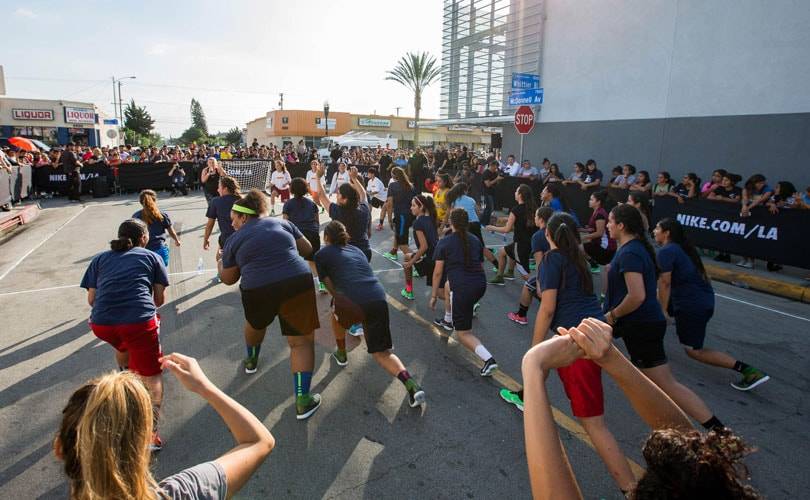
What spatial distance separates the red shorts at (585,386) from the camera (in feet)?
9.91

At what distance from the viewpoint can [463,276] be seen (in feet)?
15.6

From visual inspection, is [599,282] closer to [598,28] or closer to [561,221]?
[561,221]

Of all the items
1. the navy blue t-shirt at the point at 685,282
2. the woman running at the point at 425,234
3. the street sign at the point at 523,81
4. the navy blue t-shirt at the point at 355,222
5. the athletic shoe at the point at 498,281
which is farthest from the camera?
the street sign at the point at 523,81

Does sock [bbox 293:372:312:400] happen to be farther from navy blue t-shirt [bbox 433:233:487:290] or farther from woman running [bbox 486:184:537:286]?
woman running [bbox 486:184:537:286]

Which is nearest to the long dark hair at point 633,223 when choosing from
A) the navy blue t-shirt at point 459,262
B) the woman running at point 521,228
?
the navy blue t-shirt at point 459,262

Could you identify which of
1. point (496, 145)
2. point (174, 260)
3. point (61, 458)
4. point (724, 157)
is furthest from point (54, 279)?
point (496, 145)

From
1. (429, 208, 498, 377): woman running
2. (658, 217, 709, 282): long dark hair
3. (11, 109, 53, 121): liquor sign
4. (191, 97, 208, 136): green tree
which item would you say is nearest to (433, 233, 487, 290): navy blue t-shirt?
(429, 208, 498, 377): woman running

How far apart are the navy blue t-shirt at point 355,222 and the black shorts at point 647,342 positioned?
3.34 metres

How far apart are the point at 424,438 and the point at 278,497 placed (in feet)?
3.85

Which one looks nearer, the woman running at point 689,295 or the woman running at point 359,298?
the woman running at point 359,298

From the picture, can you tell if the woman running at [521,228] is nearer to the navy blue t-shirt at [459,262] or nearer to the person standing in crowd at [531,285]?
Result: the person standing in crowd at [531,285]

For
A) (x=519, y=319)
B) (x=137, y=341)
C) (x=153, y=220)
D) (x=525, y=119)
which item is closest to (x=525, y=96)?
(x=525, y=119)

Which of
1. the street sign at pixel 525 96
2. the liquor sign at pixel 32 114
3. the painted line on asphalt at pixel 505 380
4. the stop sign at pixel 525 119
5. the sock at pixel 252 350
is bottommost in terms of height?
the painted line on asphalt at pixel 505 380

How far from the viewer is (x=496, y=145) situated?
23391 millimetres
